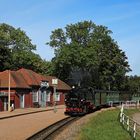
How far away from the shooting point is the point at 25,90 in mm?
64500

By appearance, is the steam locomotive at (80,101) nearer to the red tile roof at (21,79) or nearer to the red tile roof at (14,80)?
the red tile roof at (14,80)

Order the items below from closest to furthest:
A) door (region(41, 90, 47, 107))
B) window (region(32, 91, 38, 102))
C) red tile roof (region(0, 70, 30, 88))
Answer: red tile roof (region(0, 70, 30, 88)), window (region(32, 91, 38, 102)), door (region(41, 90, 47, 107))

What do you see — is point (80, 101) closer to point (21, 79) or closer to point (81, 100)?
point (81, 100)

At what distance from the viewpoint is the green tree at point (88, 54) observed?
8975 cm

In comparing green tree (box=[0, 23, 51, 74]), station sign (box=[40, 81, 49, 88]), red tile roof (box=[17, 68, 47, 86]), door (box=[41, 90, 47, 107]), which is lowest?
door (box=[41, 90, 47, 107])

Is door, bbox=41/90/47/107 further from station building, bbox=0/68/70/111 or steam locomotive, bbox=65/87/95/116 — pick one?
steam locomotive, bbox=65/87/95/116

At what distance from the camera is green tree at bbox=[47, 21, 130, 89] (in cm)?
8975

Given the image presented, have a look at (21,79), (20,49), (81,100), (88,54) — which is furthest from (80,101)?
(20,49)

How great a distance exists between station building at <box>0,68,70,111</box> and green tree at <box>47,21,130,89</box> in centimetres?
1426

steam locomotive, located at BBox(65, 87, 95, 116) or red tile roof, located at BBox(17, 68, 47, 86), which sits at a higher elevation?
red tile roof, located at BBox(17, 68, 47, 86)

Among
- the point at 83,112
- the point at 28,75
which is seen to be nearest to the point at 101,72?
the point at 28,75

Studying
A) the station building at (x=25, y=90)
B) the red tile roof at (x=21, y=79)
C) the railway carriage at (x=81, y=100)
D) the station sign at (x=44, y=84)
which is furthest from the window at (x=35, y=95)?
the railway carriage at (x=81, y=100)

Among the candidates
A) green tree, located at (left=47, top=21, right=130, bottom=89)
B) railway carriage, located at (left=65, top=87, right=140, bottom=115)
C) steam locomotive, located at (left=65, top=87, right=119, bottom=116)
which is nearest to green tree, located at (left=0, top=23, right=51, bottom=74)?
green tree, located at (left=47, top=21, right=130, bottom=89)

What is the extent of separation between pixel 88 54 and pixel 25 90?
85.8 ft
